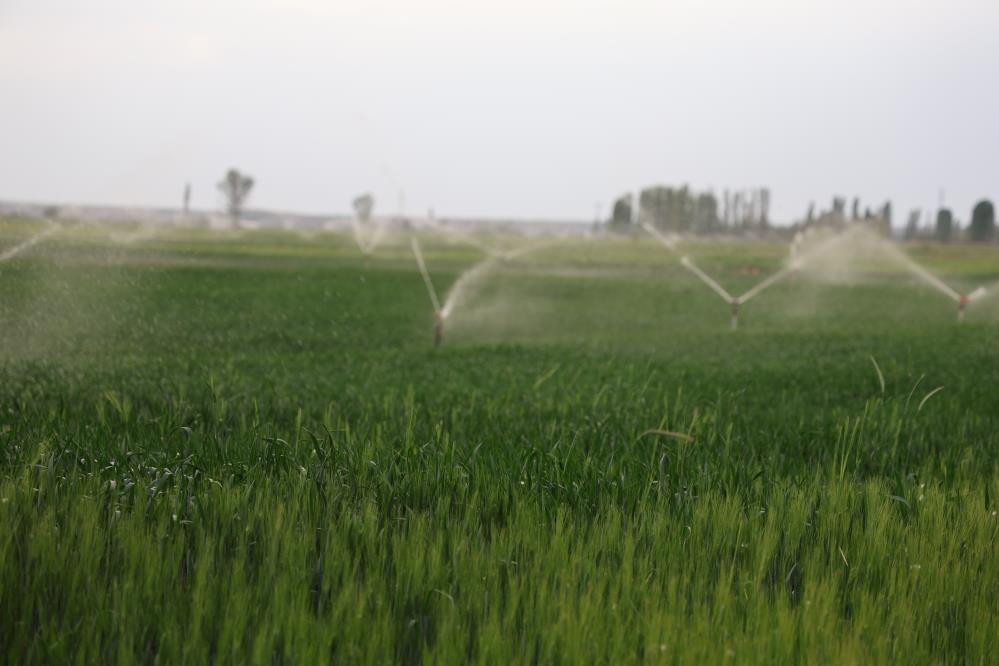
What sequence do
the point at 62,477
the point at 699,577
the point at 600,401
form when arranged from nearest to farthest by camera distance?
the point at 699,577 < the point at 62,477 < the point at 600,401

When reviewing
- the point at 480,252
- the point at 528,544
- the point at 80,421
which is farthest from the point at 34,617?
the point at 480,252

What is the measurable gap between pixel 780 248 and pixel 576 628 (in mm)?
91465

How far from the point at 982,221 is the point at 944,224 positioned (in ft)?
40.1

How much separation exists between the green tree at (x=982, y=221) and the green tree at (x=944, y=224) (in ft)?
25.2

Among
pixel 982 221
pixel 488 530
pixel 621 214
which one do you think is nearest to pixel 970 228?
pixel 982 221

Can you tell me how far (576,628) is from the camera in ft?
9.30

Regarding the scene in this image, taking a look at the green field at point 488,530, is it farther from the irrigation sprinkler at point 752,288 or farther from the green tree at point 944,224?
the green tree at point 944,224

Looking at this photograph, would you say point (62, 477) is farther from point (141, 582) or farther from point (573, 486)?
point (573, 486)

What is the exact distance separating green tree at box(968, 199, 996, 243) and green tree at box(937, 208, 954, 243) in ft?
25.2

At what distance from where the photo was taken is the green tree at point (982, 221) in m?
95.4

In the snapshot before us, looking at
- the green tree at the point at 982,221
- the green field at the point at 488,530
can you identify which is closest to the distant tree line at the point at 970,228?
the green tree at the point at 982,221

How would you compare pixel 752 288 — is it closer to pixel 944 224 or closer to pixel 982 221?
pixel 982 221

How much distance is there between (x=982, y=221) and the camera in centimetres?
9675

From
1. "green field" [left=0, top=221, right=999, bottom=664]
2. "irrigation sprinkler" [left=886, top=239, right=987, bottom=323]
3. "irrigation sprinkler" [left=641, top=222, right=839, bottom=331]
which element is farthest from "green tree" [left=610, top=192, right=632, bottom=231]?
"green field" [left=0, top=221, right=999, bottom=664]
